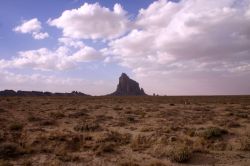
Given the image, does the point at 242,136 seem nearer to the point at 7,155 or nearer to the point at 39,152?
the point at 39,152

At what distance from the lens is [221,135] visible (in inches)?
609

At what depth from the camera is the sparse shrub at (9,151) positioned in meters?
11.3

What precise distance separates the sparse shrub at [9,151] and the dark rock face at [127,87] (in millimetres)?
148712

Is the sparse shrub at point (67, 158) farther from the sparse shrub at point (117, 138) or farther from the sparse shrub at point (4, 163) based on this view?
the sparse shrub at point (117, 138)

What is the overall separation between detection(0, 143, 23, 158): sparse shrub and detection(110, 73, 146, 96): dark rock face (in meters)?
149

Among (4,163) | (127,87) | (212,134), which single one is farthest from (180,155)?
(127,87)

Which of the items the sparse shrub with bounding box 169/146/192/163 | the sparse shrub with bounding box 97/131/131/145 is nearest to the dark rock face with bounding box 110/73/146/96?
the sparse shrub with bounding box 97/131/131/145

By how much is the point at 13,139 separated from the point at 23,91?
5340 inches

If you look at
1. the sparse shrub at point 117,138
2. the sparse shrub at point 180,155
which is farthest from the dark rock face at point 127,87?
the sparse shrub at point 180,155

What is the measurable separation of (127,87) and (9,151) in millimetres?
154669

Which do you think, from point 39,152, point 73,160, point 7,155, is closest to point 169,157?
point 73,160

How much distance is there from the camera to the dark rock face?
16375cm

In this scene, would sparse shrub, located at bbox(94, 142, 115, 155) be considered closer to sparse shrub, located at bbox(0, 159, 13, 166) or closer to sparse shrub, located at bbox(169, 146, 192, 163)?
sparse shrub, located at bbox(169, 146, 192, 163)

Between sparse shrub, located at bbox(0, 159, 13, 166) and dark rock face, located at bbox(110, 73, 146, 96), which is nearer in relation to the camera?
sparse shrub, located at bbox(0, 159, 13, 166)
